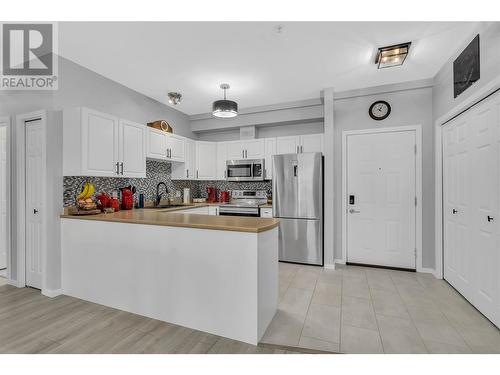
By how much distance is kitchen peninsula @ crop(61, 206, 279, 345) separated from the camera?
1.86 m

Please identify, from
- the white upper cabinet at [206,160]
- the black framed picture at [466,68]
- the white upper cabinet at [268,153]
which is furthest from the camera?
the white upper cabinet at [206,160]

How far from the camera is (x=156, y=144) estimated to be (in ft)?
12.6

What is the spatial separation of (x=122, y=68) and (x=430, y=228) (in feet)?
15.0

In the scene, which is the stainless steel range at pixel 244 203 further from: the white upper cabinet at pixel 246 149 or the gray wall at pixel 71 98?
the gray wall at pixel 71 98

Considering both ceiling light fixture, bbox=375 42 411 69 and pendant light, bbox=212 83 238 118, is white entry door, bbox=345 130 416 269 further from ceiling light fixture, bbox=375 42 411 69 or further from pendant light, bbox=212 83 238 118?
pendant light, bbox=212 83 238 118

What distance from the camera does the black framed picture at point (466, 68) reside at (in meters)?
2.24

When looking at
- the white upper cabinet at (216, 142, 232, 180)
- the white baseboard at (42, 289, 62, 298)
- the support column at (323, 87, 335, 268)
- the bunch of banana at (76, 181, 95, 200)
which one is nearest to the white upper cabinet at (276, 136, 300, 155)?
the support column at (323, 87, 335, 268)

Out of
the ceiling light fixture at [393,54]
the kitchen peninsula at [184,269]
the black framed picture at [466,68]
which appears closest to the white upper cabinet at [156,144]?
the kitchen peninsula at [184,269]

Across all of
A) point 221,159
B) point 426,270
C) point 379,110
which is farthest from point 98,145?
point 426,270

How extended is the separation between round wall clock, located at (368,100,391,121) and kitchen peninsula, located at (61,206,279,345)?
260cm

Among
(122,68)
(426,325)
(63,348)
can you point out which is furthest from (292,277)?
(122,68)

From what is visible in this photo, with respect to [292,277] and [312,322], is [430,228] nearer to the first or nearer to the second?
[292,277]

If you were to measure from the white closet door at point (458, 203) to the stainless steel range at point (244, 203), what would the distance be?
2.59 meters

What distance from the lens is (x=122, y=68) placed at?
3.04 meters
